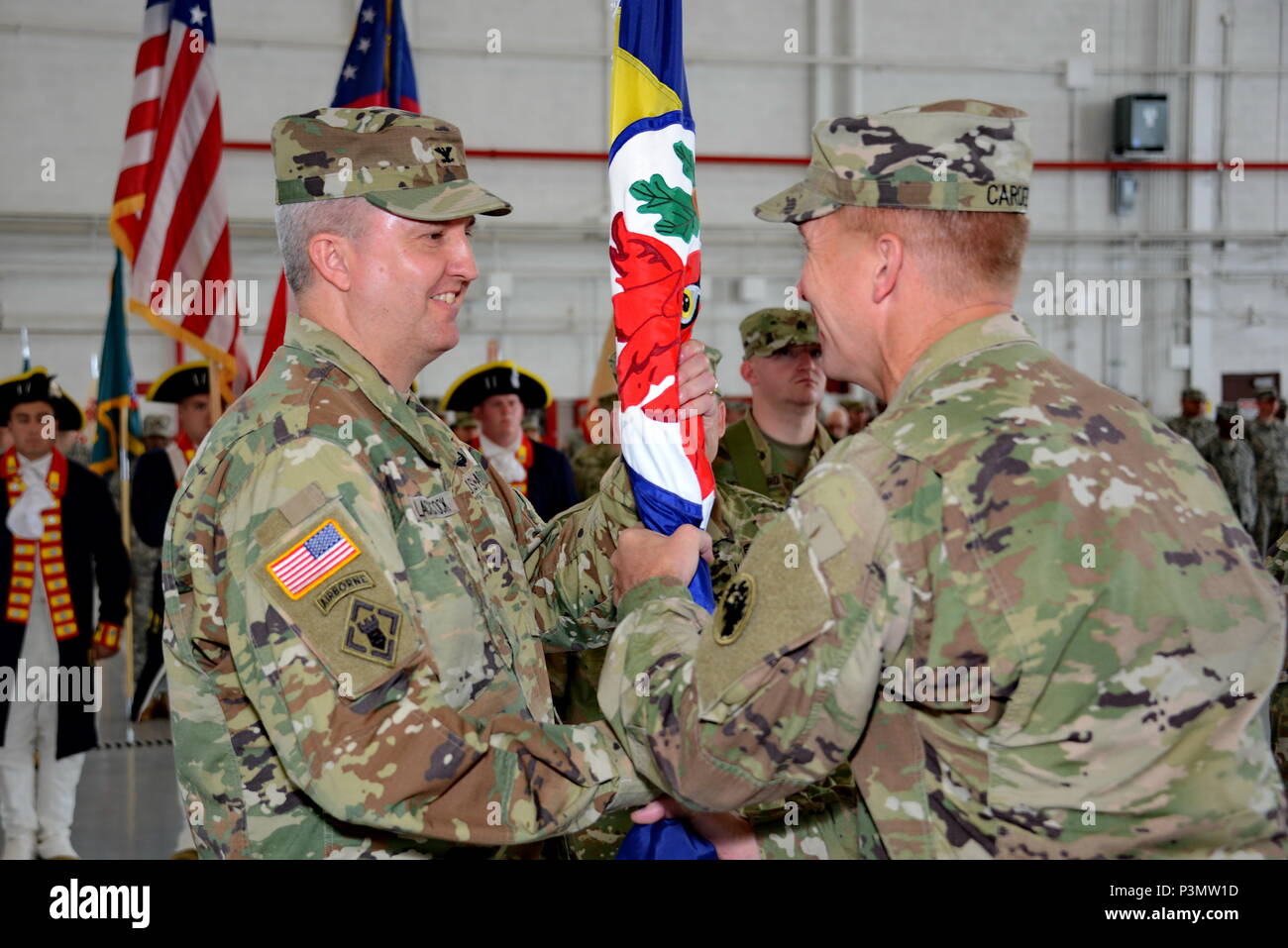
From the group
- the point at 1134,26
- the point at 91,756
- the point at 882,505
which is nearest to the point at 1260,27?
the point at 1134,26

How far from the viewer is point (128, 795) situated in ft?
18.7

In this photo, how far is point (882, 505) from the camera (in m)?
1.40

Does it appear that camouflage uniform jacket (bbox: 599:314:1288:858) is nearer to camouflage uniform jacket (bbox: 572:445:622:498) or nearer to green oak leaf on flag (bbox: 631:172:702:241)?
green oak leaf on flag (bbox: 631:172:702:241)

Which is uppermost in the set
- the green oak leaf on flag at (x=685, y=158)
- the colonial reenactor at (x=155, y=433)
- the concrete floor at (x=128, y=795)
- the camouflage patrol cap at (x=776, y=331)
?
the green oak leaf on flag at (x=685, y=158)

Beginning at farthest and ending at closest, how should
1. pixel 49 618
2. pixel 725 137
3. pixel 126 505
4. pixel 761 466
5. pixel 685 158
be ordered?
pixel 725 137 → pixel 126 505 → pixel 49 618 → pixel 761 466 → pixel 685 158

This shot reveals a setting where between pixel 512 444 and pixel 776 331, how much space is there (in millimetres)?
2266

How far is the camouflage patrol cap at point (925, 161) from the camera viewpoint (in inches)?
60.1

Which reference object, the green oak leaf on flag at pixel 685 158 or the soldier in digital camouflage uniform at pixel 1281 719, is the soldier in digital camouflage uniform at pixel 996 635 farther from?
the soldier in digital camouflage uniform at pixel 1281 719

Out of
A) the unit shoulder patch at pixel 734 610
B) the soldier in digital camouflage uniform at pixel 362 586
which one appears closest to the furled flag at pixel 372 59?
the soldier in digital camouflage uniform at pixel 362 586

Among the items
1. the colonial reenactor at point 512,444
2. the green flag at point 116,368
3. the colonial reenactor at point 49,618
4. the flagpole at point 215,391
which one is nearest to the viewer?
the flagpole at point 215,391

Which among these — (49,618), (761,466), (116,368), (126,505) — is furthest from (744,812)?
(126,505)

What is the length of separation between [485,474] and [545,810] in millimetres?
754

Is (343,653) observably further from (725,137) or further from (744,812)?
(725,137)

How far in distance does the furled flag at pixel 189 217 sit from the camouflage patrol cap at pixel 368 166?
313 centimetres
